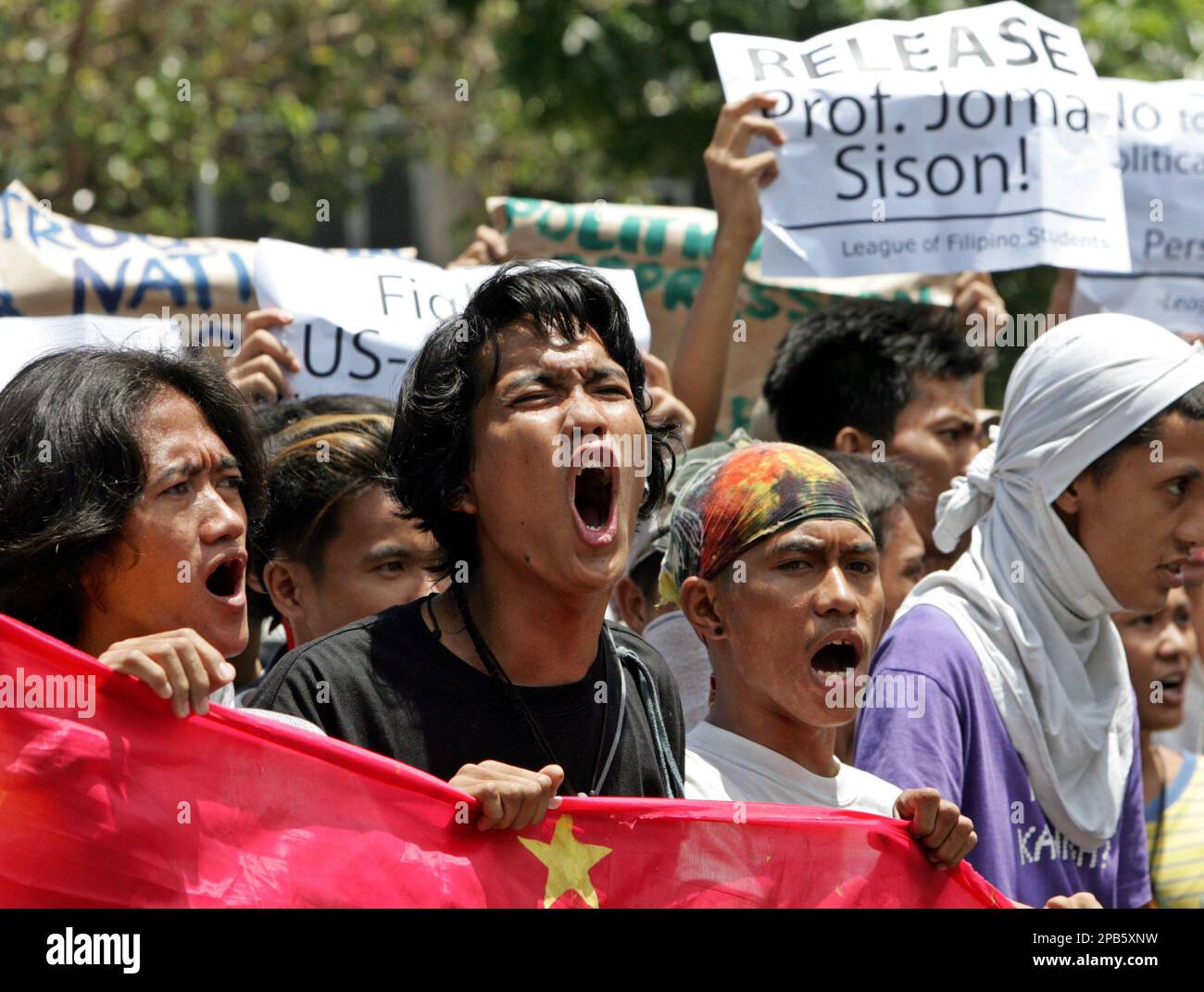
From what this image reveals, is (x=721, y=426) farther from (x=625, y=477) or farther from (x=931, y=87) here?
(x=625, y=477)

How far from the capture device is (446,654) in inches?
109

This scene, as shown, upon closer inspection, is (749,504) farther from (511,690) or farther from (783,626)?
(511,690)

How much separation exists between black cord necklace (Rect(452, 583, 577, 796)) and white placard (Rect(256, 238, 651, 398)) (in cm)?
179

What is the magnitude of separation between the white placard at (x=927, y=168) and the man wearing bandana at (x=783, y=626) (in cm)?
164

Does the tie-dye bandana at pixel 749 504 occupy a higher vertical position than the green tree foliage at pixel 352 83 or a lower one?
lower

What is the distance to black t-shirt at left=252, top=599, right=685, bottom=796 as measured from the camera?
2.68 meters

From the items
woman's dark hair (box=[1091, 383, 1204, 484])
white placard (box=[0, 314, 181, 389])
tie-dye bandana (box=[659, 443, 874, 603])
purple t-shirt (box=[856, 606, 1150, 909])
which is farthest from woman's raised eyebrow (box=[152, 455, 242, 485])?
woman's dark hair (box=[1091, 383, 1204, 484])

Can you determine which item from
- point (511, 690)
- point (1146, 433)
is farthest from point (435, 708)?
point (1146, 433)

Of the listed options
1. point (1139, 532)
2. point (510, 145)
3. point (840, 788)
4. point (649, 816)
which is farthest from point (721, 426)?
point (510, 145)

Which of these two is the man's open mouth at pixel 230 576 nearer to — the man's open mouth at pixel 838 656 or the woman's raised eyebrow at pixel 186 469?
the woman's raised eyebrow at pixel 186 469

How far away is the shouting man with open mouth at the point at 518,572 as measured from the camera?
2.70 meters

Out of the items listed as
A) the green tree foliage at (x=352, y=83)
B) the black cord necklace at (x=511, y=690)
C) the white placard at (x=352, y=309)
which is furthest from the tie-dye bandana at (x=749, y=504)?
the green tree foliage at (x=352, y=83)

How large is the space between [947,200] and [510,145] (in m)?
8.68

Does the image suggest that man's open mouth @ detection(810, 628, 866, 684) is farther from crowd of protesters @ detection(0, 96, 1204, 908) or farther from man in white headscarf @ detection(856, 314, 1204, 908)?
man in white headscarf @ detection(856, 314, 1204, 908)
